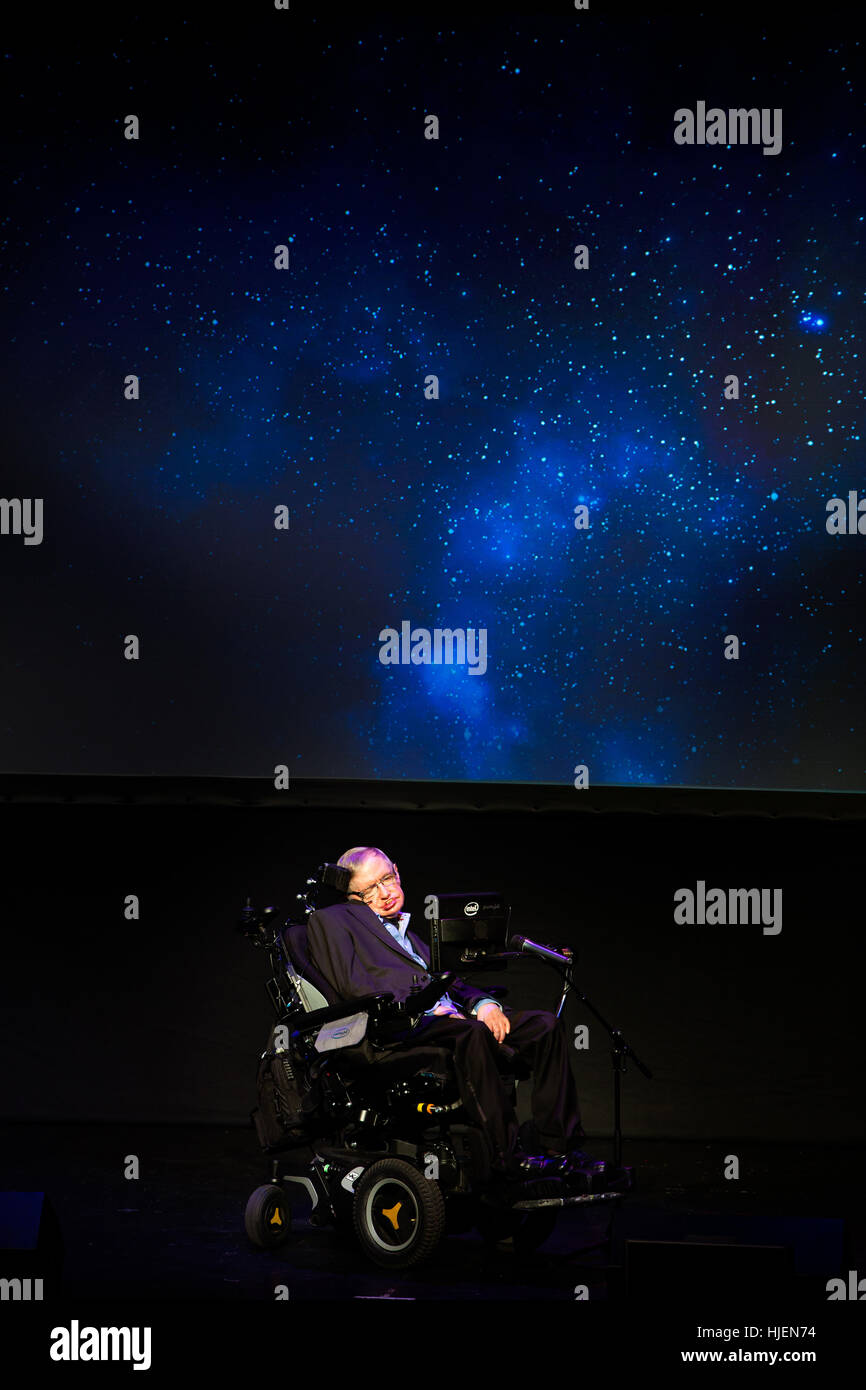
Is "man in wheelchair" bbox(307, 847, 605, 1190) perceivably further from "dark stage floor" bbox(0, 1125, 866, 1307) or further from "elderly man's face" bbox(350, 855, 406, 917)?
"dark stage floor" bbox(0, 1125, 866, 1307)

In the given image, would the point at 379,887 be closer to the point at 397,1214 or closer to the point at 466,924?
the point at 466,924

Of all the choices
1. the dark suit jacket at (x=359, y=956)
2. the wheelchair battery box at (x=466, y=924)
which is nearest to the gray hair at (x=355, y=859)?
the dark suit jacket at (x=359, y=956)

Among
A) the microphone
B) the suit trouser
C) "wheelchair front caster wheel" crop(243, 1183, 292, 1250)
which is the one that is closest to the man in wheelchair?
the suit trouser

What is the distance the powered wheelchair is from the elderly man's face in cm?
11

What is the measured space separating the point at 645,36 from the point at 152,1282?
14.9 feet

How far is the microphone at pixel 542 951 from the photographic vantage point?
3945mm

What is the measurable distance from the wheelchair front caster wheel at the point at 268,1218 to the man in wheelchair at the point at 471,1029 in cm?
54

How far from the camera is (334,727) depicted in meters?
5.51

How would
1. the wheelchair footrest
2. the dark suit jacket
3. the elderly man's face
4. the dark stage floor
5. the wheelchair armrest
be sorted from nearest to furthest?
the dark stage floor → the wheelchair footrest → the wheelchair armrest → the dark suit jacket → the elderly man's face

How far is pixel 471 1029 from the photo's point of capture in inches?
150

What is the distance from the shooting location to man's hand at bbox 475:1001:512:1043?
4000 millimetres
